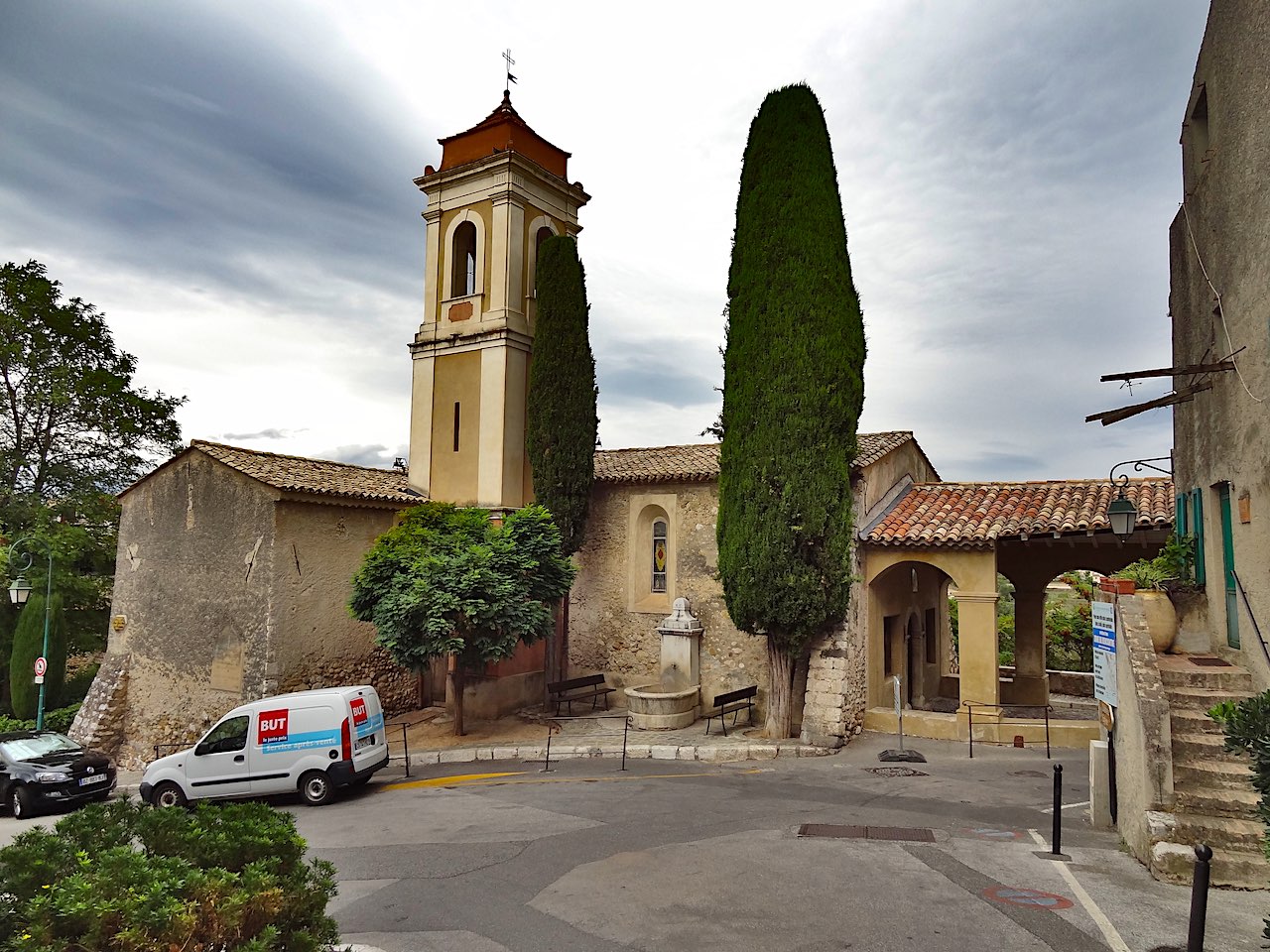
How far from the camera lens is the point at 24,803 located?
48.0 ft

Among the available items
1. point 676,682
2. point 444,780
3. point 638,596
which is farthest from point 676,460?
point 444,780

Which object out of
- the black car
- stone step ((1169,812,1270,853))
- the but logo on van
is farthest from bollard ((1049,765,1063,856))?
the black car

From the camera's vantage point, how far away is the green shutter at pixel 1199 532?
10469 mm

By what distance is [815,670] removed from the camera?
16.3 metres

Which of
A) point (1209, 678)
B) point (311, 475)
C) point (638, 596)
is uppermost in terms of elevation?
point (311, 475)

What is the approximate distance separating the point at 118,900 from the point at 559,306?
17.0m

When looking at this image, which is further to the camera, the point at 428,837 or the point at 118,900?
the point at 428,837

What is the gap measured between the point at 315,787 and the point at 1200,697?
1182 centimetres

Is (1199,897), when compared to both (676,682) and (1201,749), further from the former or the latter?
(676,682)

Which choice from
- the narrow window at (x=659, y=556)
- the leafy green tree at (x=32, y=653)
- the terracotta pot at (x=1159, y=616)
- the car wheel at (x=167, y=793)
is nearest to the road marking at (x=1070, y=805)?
the terracotta pot at (x=1159, y=616)

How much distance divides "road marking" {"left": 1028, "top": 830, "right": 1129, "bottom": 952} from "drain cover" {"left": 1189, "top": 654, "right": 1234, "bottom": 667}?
3083 millimetres

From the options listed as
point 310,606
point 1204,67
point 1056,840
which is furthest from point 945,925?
point 310,606

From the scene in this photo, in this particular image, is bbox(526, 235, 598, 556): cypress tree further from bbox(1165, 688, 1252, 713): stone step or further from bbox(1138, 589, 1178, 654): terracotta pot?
bbox(1165, 688, 1252, 713): stone step

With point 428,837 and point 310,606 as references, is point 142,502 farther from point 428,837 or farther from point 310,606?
point 428,837
